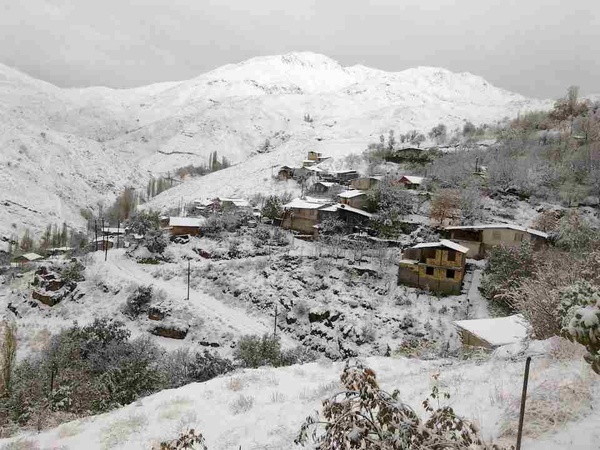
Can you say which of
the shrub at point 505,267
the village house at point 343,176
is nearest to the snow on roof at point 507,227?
the shrub at point 505,267

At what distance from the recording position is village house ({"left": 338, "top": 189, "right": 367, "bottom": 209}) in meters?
45.8

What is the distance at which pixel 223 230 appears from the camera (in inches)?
1806

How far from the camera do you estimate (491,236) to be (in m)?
35.3

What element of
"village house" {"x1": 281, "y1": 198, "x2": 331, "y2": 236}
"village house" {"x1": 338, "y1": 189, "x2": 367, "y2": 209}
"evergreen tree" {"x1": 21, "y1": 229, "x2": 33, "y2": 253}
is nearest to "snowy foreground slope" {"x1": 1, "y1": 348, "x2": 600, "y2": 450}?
"village house" {"x1": 281, "y1": 198, "x2": 331, "y2": 236}

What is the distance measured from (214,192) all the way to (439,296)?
184 feet

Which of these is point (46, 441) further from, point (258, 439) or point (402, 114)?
point (402, 114)

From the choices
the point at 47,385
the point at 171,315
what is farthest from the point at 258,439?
the point at 171,315

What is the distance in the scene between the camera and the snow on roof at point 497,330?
1616cm

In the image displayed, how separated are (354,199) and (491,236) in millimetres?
16363

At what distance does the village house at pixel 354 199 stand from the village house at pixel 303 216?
74.9 inches

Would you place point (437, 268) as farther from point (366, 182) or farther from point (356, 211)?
point (366, 182)

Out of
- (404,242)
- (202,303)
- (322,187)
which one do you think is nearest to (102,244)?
(202,303)

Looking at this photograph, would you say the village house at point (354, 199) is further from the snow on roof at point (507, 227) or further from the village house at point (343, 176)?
the village house at point (343, 176)

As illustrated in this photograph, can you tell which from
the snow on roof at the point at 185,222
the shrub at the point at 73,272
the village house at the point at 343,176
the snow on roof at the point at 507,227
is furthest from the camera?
the village house at the point at 343,176
